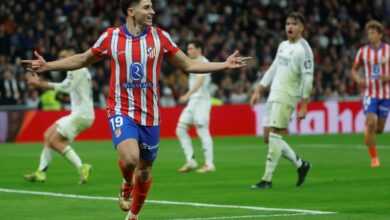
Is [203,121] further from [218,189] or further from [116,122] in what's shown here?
[116,122]

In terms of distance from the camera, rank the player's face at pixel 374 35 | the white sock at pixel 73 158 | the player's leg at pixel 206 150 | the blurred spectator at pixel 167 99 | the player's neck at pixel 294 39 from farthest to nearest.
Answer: the blurred spectator at pixel 167 99
the player's face at pixel 374 35
the player's leg at pixel 206 150
the white sock at pixel 73 158
the player's neck at pixel 294 39

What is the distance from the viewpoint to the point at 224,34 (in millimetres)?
37688

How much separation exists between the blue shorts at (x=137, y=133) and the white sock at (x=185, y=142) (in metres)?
8.57

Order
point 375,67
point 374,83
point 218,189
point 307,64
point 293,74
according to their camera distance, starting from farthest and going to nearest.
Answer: point 375,67 → point 374,83 → point 293,74 → point 307,64 → point 218,189

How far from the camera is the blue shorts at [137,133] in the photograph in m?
10.6

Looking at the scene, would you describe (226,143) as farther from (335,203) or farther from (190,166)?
(335,203)

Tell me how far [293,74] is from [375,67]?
4.81 meters

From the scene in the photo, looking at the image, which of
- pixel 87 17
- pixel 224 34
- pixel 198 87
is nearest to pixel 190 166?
pixel 198 87

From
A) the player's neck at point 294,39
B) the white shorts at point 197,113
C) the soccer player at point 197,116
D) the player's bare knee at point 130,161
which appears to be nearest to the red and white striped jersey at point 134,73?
the player's bare knee at point 130,161

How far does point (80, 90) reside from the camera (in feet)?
55.7

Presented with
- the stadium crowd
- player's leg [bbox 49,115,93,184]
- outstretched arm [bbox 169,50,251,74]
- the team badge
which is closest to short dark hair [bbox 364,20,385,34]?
the team badge

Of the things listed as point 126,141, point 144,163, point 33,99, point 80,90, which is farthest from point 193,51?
point 33,99

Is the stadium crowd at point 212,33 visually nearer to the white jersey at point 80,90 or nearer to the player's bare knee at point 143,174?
the white jersey at point 80,90

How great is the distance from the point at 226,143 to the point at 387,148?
200 inches
